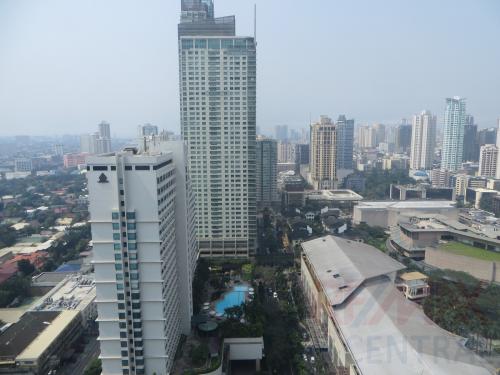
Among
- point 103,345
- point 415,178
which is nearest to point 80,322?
point 103,345

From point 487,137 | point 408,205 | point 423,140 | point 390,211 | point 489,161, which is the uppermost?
point 487,137

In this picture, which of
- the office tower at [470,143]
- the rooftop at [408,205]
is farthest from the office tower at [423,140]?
the rooftop at [408,205]

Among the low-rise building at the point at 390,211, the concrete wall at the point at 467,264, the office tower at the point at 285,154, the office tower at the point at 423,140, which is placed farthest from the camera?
the office tower at the point at 285,154

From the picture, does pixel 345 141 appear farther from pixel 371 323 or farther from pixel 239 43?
pixel 371 323

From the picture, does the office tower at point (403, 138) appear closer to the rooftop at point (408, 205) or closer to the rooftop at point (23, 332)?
the rooftop at point (408, 205)

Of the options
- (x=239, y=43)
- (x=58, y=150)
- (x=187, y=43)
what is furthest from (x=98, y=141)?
(x=239, y=43)
